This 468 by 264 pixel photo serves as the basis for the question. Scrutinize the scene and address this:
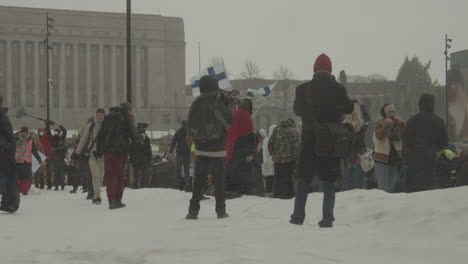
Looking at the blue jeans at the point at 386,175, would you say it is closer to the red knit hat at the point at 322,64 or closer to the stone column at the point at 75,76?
the red knit hat at the point at 322,64

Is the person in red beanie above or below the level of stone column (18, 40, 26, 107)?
below

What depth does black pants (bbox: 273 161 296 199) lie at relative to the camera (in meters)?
13.3

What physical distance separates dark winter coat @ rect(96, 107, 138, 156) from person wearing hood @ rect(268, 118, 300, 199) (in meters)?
2.40

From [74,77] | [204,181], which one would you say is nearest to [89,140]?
[204,181]

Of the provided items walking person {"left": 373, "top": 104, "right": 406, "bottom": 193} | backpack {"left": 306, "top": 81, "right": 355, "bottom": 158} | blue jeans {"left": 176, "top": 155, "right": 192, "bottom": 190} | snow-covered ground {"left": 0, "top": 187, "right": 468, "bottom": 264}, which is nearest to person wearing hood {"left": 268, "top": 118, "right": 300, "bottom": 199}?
walking person {"left": 373, "top": 104, "right": 406, "bottom": 193}

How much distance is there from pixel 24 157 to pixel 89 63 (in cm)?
9482

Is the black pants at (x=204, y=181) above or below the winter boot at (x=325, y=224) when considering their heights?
above

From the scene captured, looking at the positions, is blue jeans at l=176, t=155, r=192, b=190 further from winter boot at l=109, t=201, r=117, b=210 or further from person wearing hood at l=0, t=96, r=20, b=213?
person wearing hood at l=0, t=96, r=20, b=213

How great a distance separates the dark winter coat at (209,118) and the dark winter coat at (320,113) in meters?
1.53

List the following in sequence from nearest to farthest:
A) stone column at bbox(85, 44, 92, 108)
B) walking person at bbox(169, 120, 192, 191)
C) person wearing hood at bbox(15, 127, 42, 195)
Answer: person wearing hood at bbox(15, 127, 42, 195), walking person at bbox(169, 120, 192, 191), stone column at bbox(85, 44, 92, 108)

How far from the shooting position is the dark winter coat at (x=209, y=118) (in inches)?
364

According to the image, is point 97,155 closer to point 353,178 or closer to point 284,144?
point 284,144

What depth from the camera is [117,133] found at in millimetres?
12094

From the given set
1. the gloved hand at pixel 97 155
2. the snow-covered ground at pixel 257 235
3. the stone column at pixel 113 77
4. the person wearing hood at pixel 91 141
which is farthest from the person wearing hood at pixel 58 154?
the stone column at pixel 113 77
